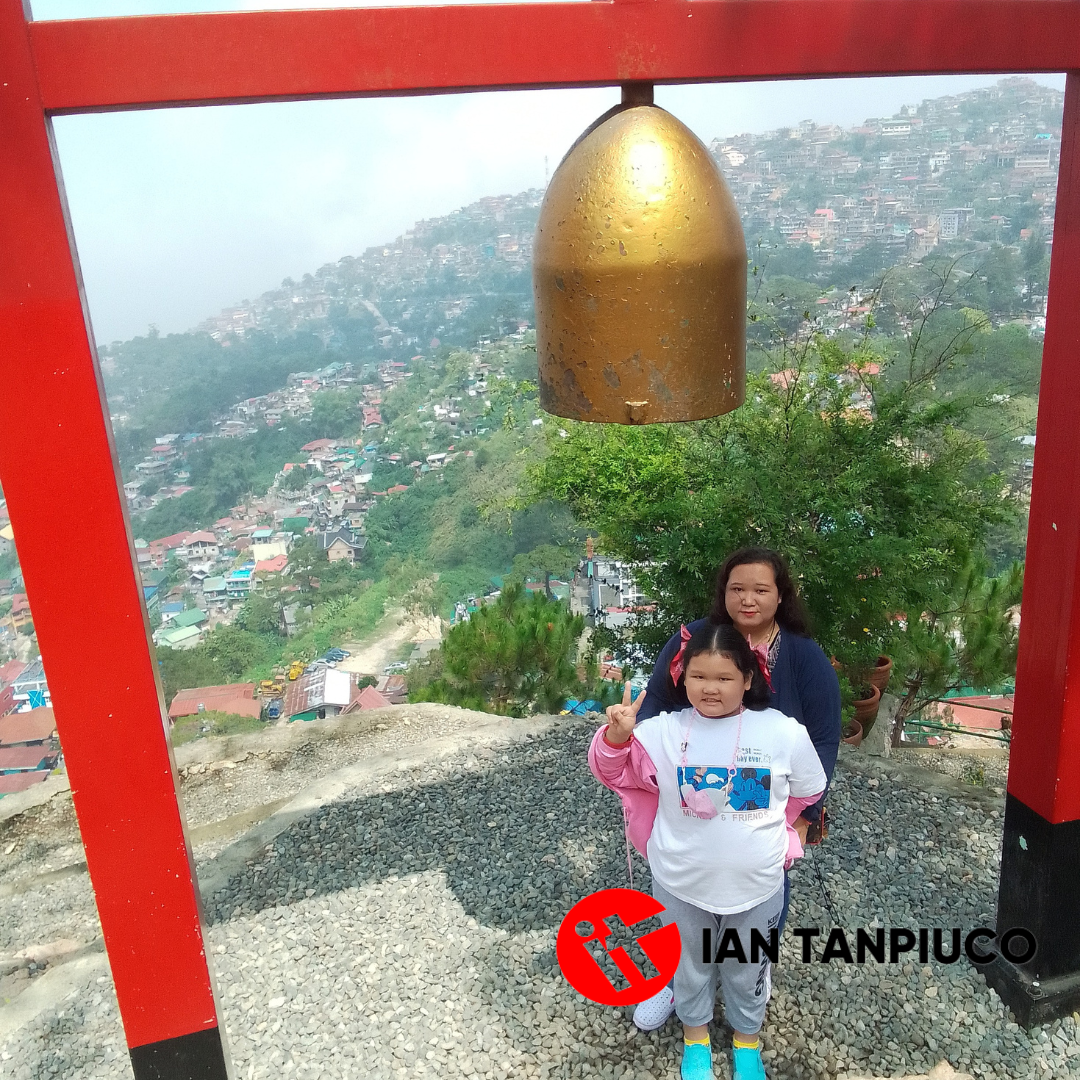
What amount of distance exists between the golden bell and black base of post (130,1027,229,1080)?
1659 millimetres

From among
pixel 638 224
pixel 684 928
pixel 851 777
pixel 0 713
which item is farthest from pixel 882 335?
pixel 0 713

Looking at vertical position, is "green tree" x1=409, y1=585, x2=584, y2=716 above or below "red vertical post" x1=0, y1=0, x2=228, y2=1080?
below

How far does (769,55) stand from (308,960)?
3.04 m

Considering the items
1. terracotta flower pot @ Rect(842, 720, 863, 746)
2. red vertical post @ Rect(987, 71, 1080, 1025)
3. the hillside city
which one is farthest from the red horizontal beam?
the hillside city

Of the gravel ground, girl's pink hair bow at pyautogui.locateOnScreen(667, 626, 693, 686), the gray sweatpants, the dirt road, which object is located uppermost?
girl's pink hair bow at pyautogui.locateOnScreen(667, 626, 693, 686)

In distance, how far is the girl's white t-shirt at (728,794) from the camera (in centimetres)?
199

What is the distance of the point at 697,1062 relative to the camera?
2.37 m

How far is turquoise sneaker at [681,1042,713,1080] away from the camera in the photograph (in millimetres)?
2354

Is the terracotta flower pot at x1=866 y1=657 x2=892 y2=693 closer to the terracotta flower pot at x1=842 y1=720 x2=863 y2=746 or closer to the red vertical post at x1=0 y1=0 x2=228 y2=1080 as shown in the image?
the terracotta flower pot at x1=842 y1=720 x2=863 y2=746

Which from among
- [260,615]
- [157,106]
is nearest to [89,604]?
[157,106]

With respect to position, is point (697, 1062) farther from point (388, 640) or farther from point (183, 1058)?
point (388, 640)

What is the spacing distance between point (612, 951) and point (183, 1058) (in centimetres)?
135

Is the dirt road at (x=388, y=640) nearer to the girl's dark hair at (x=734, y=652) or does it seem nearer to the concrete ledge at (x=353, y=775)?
the concrete ledge at (x=353, y=775)

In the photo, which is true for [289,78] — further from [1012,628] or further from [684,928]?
[1012,628]
